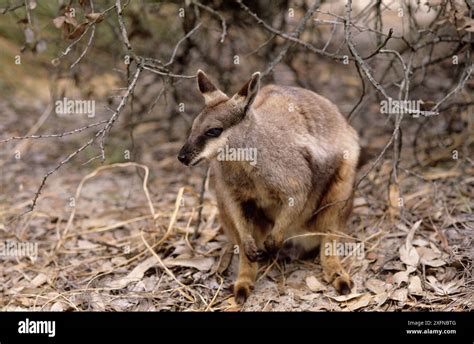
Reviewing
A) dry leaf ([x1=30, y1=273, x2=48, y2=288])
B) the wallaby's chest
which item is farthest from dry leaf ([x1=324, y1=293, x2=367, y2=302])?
dry leaf ([x1=30, y1=273, x2=48, y2=288])

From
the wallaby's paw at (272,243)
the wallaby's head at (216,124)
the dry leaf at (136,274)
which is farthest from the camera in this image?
the dry leaf at (136,274)

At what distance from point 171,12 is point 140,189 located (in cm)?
212

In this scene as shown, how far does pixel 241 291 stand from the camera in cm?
503

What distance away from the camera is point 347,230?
582cm

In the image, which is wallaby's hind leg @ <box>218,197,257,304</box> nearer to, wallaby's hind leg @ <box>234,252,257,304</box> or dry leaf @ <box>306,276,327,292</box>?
wallaby's hind leg @ <box>234,252,257,304</box>

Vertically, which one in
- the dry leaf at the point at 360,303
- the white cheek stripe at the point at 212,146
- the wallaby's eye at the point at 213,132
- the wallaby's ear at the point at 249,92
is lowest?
the dry leaf at the point at 360,303

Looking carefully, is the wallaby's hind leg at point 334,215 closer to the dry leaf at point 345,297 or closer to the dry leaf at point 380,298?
the dry leaf at point 345,297

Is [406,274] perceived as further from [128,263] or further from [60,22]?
[60,22]

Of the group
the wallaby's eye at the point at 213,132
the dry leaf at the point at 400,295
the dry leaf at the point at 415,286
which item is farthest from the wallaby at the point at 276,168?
the dry leaf at the point at 415,286

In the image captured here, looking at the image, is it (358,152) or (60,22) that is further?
(358,152)

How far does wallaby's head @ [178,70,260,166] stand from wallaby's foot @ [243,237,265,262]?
75cm

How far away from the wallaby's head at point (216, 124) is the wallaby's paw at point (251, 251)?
75 centimetres

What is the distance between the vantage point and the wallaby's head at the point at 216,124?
4625 mm
